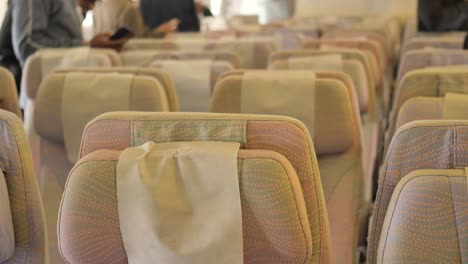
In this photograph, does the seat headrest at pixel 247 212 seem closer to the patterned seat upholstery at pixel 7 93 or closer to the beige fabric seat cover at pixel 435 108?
the beige fabric seat cover at pixel 435 108

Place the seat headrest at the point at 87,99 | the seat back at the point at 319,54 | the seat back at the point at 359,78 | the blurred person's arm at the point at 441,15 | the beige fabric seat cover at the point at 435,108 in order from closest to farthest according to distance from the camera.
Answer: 1. the beige fabric seat cover at the point at 435,108
2. the seat headrest at the point at 87,99
3. the seat back at the point at 359,78
4. the seat back at the point at 319,54
5. the blurred person's arm at the point at 441,15

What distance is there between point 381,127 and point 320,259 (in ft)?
7.08

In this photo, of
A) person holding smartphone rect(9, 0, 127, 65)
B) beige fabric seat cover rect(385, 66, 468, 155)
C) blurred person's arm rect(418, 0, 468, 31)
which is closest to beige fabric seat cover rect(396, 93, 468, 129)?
beige fabric seat cover rect(385, 66, 468, 155)

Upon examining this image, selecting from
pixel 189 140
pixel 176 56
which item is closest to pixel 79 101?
pixel 189 140

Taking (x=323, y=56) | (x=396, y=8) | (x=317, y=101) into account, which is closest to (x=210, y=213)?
(x=317, y=101)

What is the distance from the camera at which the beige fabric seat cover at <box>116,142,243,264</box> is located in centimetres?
124

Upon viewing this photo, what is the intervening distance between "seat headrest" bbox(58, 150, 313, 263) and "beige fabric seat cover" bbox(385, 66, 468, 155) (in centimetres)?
74

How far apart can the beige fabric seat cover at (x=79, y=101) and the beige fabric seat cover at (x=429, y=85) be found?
0.62m

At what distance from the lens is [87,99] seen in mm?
2029

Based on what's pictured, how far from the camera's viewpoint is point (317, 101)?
1.91 m

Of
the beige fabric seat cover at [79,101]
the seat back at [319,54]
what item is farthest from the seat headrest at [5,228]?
the seat back at [319,54]

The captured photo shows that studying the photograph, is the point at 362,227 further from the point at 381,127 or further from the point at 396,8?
the point at 396,8

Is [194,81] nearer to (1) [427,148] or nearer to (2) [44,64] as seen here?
(2) [44,64]

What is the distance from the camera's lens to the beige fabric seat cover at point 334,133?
1.89m
